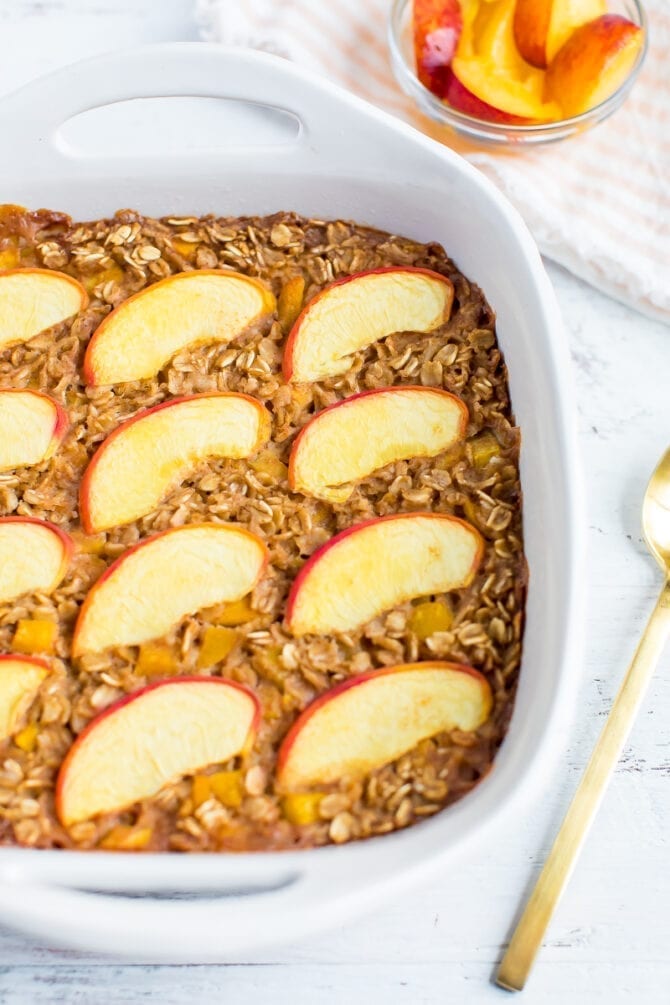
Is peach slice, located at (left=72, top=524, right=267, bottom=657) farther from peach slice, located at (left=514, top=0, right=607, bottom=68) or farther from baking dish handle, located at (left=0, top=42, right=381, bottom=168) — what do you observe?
peach slice, located at (left=514, top=0, right=607, bottom=68)

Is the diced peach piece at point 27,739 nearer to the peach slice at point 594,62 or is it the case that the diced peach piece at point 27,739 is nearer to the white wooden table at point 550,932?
the white wooden table at point 550,932

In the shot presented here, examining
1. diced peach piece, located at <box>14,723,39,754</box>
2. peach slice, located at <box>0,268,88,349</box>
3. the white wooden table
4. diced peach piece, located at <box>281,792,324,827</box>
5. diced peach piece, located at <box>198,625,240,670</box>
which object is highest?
peach slice, located at <box>0,268,88,349</box>

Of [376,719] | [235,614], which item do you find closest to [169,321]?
[235,614]

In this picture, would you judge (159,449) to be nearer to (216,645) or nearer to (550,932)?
(216,645)

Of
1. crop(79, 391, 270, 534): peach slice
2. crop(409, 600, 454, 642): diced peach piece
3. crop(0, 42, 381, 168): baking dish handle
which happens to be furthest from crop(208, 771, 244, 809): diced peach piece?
crop(0, 42, 381, 168): baking dish handle

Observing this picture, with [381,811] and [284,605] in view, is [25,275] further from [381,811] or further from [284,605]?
[381,811]

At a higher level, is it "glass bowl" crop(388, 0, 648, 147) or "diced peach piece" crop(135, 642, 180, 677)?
"glass bowl" crop(388, 0, 648, 147)

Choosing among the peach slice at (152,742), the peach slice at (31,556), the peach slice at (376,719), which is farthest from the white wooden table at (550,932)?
the peach slice at (31,556)
